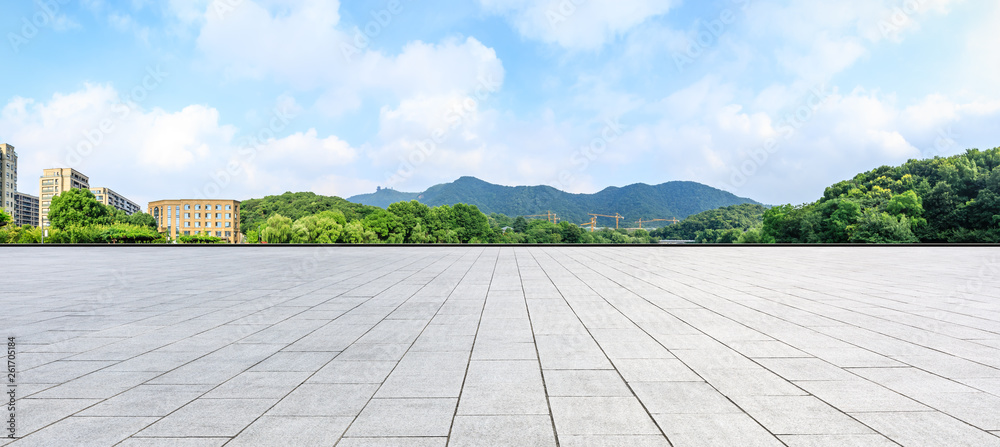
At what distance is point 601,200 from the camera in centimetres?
11975

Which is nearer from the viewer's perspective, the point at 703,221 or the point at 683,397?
the point at 683,397

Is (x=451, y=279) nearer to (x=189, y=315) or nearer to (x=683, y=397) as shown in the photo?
(x=189, y=315)

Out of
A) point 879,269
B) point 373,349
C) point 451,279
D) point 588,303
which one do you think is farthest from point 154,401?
point 879,269

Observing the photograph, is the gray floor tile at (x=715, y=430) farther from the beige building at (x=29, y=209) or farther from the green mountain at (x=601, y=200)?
the beige building at (x=29, y=209)

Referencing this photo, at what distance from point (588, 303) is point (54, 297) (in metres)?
9.41

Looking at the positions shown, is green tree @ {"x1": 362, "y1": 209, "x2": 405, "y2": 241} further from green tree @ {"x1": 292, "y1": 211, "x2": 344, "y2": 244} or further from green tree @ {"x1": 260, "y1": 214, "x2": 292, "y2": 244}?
green tree @ {"x1": 260, "y1": 214, "x2": 292, "y2": 244}

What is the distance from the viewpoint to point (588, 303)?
701 centimetres

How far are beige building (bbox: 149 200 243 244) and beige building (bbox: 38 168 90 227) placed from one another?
1034 inches

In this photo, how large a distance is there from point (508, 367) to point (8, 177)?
5163 inches

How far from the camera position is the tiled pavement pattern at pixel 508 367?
2680 millimetres

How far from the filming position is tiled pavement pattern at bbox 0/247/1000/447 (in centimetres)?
268

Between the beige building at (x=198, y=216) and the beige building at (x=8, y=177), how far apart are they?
24021mm

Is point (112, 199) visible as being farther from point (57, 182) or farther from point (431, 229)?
point (431, 229)

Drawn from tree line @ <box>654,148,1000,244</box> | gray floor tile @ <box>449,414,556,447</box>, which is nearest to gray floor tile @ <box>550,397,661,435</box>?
gray floor tile @ <box>449,414,556,447</box>
